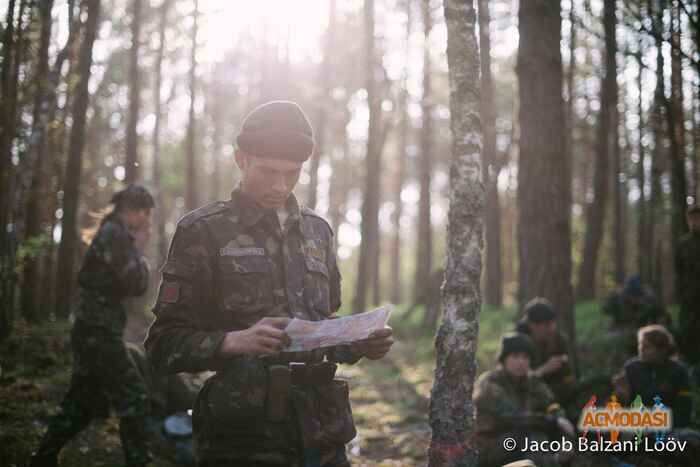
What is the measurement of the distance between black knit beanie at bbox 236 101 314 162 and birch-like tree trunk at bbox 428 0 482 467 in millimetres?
1837

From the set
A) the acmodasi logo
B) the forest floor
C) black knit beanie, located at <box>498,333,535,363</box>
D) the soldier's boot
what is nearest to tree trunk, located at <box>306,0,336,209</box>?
the forest floor

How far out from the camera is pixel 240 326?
2809mm

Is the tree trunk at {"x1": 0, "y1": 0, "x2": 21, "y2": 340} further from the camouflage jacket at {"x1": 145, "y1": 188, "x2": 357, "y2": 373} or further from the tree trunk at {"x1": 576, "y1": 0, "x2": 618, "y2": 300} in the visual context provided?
the tree trunk at {"x1": 576, "y1": 0, "x2": 618, "y2": 300}

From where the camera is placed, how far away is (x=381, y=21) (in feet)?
80.8

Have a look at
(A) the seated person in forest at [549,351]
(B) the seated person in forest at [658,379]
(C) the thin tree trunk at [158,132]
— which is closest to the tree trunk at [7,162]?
(A) the seated person in forest at [549,351]

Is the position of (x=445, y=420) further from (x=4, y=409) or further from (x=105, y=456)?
(x=4, y=409)

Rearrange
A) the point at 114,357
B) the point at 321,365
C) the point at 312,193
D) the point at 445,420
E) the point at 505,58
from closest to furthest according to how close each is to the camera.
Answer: the point at 321,365 < the point at 445,420 < the point at 114,357 < the point at 312,193 < the point at 505,58

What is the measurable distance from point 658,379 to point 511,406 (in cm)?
168

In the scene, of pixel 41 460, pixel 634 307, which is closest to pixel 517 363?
pixel 41 460

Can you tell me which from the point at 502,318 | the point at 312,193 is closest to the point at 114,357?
the point at 502,318

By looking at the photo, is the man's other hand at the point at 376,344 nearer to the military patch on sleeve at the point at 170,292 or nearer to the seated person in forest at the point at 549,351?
the military patch on sleeve at the point at 170,292

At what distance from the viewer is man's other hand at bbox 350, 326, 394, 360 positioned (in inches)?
108

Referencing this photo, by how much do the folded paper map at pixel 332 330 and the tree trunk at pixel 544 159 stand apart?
21.8 ft

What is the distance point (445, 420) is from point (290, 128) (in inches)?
92.1
